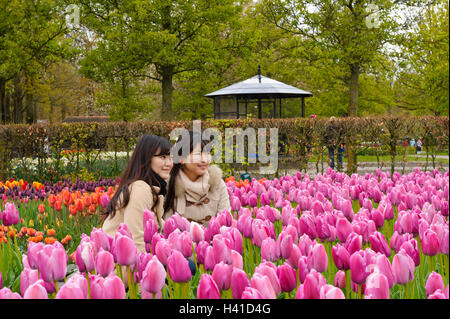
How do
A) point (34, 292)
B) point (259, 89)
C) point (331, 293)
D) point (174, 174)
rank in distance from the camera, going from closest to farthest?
point (331, 293)
point (34, 292)
point (174, 174)
point (259, 89)

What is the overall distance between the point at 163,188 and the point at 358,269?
2.27 metres

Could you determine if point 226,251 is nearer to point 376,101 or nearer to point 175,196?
point 175,196

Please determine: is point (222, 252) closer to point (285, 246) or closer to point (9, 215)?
point (285, 246)

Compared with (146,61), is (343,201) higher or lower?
lower

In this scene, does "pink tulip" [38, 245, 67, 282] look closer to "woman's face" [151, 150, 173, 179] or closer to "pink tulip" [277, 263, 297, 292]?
"pink tulip" [277, 263, 297, 292]

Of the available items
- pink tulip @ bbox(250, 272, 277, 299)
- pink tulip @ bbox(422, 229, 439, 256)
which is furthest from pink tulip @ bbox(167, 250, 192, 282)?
pink tulip @ bbox(422, 229, 439, 256)

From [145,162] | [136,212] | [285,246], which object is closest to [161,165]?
[145,162]

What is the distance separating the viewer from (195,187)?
412 cm

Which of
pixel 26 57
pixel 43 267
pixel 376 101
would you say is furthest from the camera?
pixel 376 101

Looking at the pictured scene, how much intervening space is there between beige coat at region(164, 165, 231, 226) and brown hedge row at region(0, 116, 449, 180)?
18.0 feet
